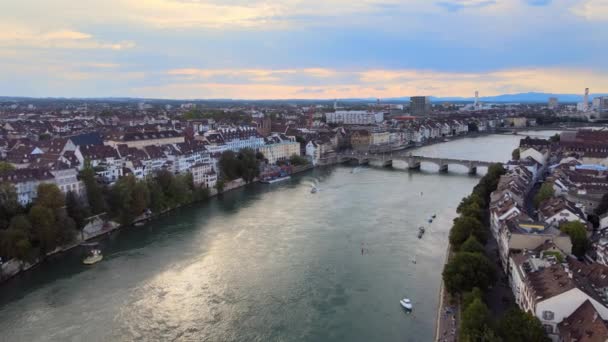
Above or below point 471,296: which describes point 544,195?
above

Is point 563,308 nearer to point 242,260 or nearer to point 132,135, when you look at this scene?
point 242,260

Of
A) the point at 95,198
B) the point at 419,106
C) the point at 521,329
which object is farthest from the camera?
the point at 419,106

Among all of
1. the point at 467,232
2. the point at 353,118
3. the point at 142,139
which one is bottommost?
the point at 467,232

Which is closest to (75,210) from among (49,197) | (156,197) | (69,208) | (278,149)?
(69,208)

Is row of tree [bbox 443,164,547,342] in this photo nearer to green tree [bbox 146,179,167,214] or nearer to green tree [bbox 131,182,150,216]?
green tree [bbox 131,182,150,216]

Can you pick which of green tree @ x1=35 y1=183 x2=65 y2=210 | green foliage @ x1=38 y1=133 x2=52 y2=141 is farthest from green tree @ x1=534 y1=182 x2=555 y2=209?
green foliage @ x1=38 y1=133 x2=52 y2=141

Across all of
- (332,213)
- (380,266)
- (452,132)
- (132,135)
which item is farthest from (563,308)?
(452,132)

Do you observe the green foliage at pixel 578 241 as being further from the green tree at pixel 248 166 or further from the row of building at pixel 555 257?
the green tree at pixel 248 166

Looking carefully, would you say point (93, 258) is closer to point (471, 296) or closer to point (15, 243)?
point (15, 243)
